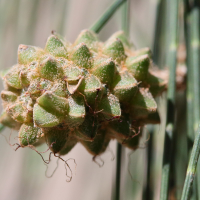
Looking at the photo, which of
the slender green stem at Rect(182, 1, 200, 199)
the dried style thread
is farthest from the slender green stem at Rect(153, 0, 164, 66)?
the dried style thread

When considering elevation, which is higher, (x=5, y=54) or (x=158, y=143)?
(x=5, y=54)

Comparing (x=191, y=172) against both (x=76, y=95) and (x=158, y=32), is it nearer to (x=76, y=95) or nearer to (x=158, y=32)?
(x=76, y=95)

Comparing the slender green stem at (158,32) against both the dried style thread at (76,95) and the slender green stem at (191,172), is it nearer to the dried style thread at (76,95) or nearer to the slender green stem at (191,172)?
the dried style thread at (76,95)

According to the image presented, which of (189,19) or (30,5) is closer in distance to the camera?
(189,19)

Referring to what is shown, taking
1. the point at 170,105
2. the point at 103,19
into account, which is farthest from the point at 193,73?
the point at 103,19

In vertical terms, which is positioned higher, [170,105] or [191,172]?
[170,105]

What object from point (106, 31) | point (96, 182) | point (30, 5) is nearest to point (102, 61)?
point (30, 5)

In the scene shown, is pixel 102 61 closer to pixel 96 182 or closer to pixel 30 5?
pixel 30 5

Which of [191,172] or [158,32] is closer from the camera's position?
[191,172]
